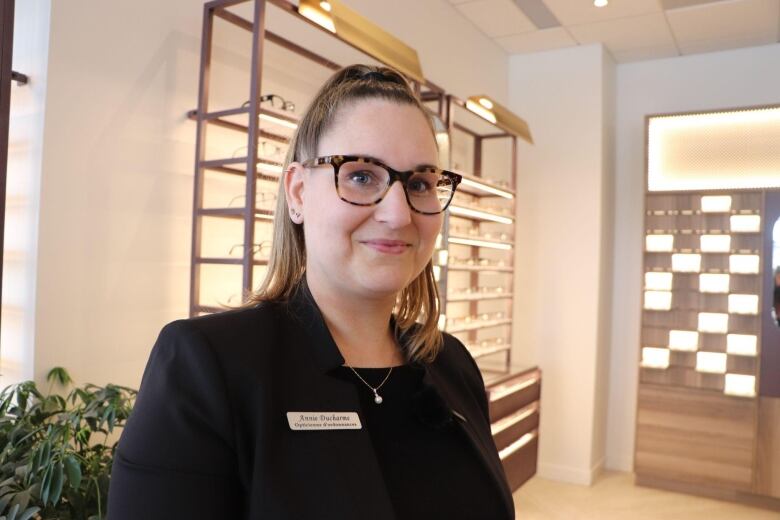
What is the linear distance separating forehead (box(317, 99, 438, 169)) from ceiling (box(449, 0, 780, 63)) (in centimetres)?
389

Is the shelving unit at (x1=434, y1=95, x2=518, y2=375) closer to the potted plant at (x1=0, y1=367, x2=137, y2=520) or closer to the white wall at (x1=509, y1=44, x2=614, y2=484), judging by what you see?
the white wall at (x1=509, y1=44, x2=614, y2=484)

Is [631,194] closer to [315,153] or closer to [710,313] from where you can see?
[710,313]

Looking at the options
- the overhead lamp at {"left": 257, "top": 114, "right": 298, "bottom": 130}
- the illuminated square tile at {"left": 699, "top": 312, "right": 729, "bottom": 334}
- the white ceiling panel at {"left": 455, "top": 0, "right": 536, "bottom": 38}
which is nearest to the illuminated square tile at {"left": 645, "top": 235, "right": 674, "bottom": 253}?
the illuminated square tile at {"left": 699, "top": 312, "right": 729, "bottom": 334}

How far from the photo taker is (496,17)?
473 centimetres

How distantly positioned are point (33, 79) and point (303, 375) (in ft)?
6.05

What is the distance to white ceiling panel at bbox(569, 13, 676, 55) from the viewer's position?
4.68m

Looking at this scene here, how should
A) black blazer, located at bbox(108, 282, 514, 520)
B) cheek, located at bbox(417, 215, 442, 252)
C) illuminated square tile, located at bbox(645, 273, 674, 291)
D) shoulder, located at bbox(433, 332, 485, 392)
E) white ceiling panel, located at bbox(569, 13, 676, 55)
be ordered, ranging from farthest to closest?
illuminated square tile, located at bbox(645, 273, 674, 291), white ceiling panel, located at bbox(569, 13, 676, 55), shoulder, located at bbox(433, 332, 485, 392), cheek, located at bbox(417, 215, 442, 252), black blazer, located at bbox(108, 282, 514, 520)

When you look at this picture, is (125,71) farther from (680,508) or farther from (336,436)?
(680,508)

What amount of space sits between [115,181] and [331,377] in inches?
69.5

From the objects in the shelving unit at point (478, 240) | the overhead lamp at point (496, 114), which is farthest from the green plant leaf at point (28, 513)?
the overhead lamp at point (496, 114)

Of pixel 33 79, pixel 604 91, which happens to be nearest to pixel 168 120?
pixel 33 79

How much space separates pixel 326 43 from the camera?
3.40 metres

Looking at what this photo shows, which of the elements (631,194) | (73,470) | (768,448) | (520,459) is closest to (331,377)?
(73,470)

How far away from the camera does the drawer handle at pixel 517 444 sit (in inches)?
154
